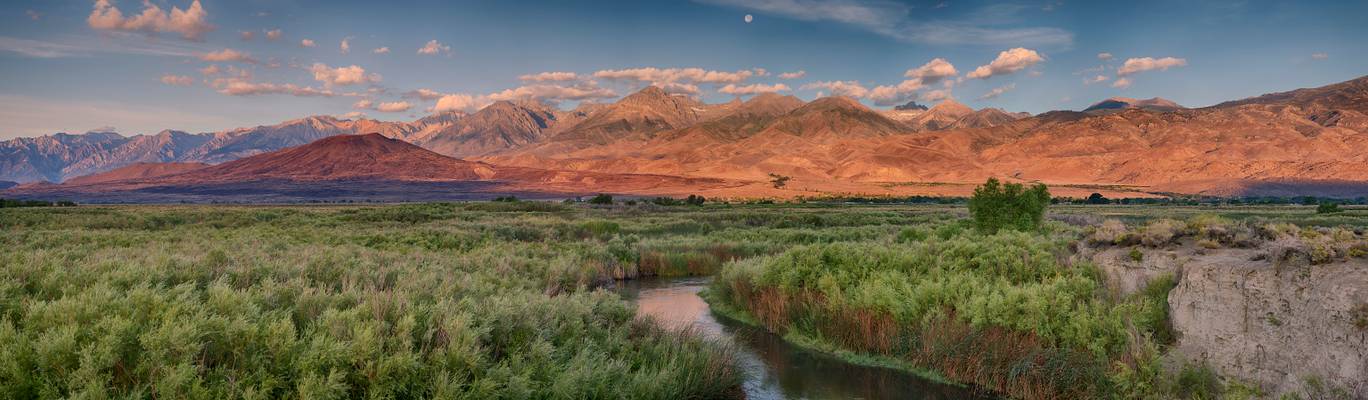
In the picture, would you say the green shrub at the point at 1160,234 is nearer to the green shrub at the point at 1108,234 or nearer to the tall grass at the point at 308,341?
the green shrub at the point at 1108,234

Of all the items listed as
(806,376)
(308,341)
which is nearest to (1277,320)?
(806,376)

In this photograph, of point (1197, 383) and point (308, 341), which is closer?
point (308, 341)

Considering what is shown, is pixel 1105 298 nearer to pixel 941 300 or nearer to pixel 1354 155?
pixel 941 300

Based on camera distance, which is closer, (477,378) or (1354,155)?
(477,378)

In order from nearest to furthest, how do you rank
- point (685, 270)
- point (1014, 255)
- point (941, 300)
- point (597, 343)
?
point (597, 343) → point (941, 300) → point (1014, 255) → point (685, 270)

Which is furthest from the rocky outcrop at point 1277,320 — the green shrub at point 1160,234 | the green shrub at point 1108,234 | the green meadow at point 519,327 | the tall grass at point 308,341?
the tall grass at point 308,341

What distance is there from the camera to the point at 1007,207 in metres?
33.9

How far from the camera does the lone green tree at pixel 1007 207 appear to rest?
33406 millimetres

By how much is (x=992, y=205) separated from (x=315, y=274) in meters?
29.5

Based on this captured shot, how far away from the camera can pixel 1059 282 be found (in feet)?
46.3

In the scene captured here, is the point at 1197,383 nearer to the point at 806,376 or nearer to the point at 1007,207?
the point at 806,376

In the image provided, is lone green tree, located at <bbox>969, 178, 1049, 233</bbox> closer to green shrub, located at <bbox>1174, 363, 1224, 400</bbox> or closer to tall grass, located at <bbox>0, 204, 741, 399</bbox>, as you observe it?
green shrub, located at <bbox>1174, 363, 1224, 400</bbox>

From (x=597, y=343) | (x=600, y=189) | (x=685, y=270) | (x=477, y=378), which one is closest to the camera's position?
(x=477, y=378)

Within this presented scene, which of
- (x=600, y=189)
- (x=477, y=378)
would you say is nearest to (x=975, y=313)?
(x=477, y=378)
